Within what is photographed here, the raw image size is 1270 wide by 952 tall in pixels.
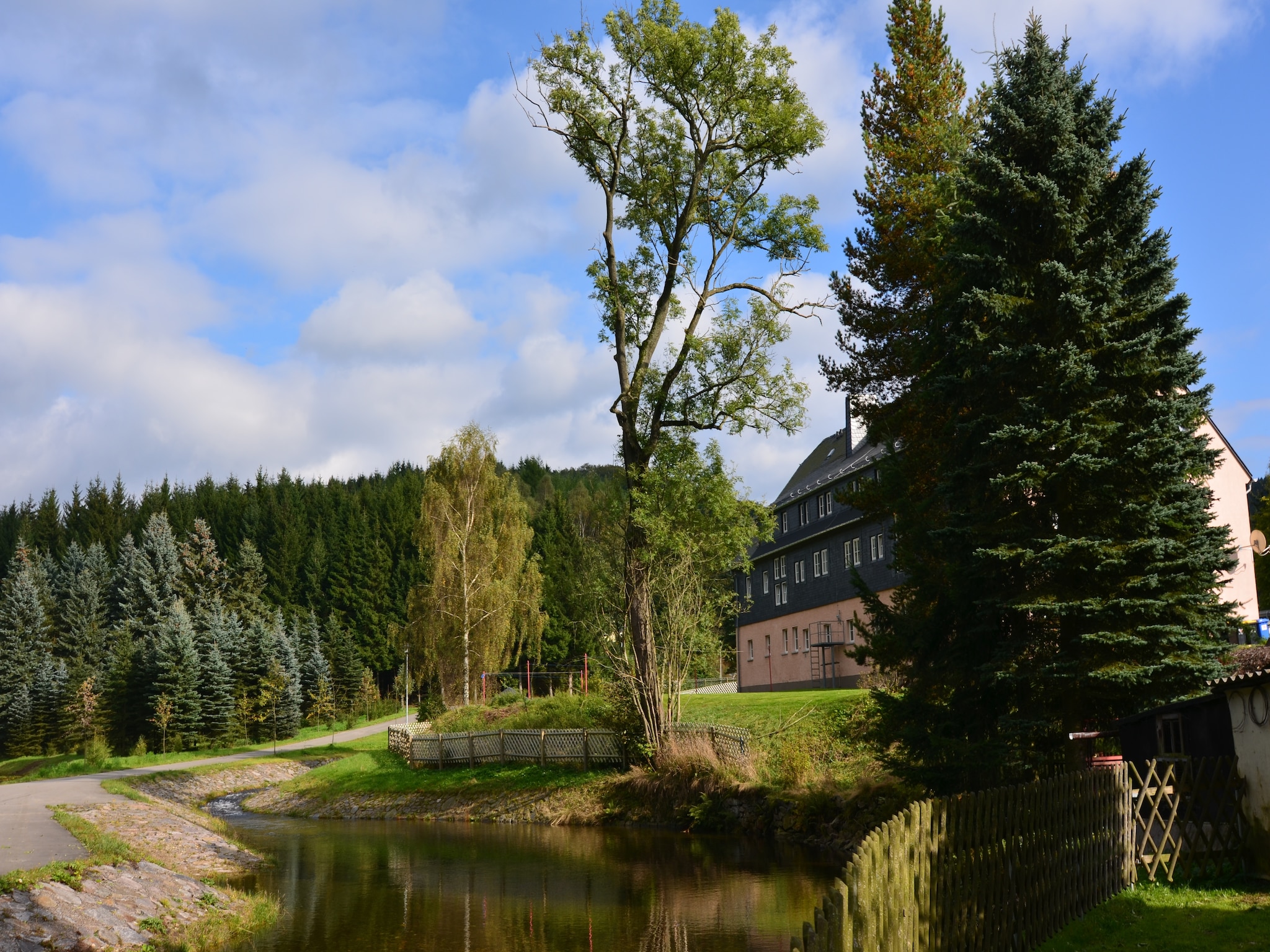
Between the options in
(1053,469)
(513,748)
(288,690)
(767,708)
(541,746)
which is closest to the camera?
(1053,469)

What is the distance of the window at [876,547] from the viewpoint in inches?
1597

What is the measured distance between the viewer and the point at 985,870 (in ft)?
30.0

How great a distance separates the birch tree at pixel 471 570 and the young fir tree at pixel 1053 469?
32916mm

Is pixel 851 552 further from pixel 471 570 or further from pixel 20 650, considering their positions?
pixel 20 650

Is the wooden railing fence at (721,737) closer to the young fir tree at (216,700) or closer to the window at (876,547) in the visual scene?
the window at (876,547)

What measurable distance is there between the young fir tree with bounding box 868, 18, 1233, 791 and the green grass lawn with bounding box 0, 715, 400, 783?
38.5m

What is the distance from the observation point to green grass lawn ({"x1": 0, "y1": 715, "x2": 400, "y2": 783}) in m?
43.8

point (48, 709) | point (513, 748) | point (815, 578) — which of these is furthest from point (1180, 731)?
point (48, 709)

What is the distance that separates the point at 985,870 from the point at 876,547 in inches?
1284

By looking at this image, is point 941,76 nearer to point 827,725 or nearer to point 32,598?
point 827,725

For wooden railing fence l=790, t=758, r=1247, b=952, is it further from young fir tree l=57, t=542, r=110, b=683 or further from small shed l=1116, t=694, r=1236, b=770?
young fir tree l=57, t=542, r=110, b=683

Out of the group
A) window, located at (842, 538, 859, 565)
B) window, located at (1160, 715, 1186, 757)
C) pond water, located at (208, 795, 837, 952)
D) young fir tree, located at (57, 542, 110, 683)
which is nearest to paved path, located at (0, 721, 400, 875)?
pond water, located at (208, 795, 837, 952)

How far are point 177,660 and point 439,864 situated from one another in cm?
3806

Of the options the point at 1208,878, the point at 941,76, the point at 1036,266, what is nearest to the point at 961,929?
the point at 1208,878
